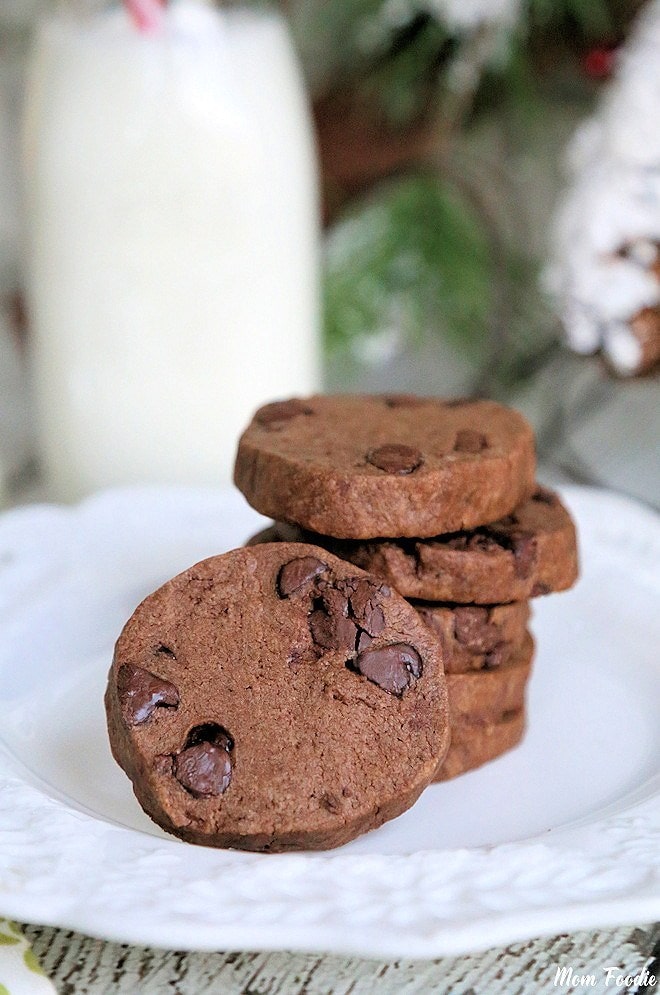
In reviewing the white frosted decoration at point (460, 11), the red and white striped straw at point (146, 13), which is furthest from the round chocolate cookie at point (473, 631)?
the white frosted decoration at point (460, 11)

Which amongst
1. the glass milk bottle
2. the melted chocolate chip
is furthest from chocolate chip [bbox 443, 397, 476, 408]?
the glass milk bottle

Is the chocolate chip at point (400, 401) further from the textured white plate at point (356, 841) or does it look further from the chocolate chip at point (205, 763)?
the chocolate chip at point (205, 763)

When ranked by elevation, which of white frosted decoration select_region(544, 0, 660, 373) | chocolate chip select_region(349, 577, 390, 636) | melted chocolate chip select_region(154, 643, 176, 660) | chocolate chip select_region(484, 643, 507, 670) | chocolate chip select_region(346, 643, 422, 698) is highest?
white frosted decoration select_region(544, 0, 660, 373)

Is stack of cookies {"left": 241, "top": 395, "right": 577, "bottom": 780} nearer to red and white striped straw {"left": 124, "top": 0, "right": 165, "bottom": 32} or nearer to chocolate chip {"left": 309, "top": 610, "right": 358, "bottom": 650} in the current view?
chocolate chip {"left": 309, "top": 610, "right": 358, "bottom": 650}

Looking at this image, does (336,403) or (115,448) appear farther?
(115,448)

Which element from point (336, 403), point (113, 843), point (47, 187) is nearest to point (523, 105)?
point (47, 187)

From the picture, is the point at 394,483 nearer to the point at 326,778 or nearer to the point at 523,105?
the point at 326,778

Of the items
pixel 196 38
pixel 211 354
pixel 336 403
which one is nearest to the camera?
pixel 336 403
